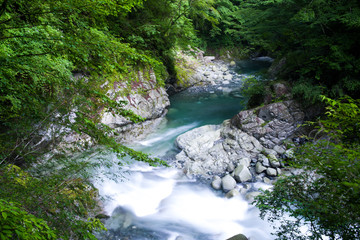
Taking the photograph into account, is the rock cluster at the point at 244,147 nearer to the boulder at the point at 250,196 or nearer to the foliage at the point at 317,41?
the boulder at the point at 250,196

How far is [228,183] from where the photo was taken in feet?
22.1

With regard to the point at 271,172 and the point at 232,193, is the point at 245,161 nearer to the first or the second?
the point at 271,172

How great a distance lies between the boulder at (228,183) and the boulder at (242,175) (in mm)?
212

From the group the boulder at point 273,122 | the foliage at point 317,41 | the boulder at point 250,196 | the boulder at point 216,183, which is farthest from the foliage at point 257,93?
the boulder at point 250,196

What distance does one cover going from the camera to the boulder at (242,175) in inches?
273

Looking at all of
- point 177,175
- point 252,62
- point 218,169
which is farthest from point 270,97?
point 252,62

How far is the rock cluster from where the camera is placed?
7.16 metres

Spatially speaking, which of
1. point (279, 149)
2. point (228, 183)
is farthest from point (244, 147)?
point (228, 183)

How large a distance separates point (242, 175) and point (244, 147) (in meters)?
1.40

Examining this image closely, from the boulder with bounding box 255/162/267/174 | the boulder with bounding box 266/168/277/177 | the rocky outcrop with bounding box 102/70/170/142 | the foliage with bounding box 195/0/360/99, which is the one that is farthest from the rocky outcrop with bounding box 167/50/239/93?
the boulder with bounding box 266/168/277/177

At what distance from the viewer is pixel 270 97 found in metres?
9.06

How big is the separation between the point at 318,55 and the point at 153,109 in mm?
7090

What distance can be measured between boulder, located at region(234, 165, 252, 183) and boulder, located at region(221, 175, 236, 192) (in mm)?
212

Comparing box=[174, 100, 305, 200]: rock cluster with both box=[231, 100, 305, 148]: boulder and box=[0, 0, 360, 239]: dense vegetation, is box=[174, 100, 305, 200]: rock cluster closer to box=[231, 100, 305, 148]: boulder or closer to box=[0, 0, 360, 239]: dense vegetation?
box=[231, 100, 305, 148]: boulder
